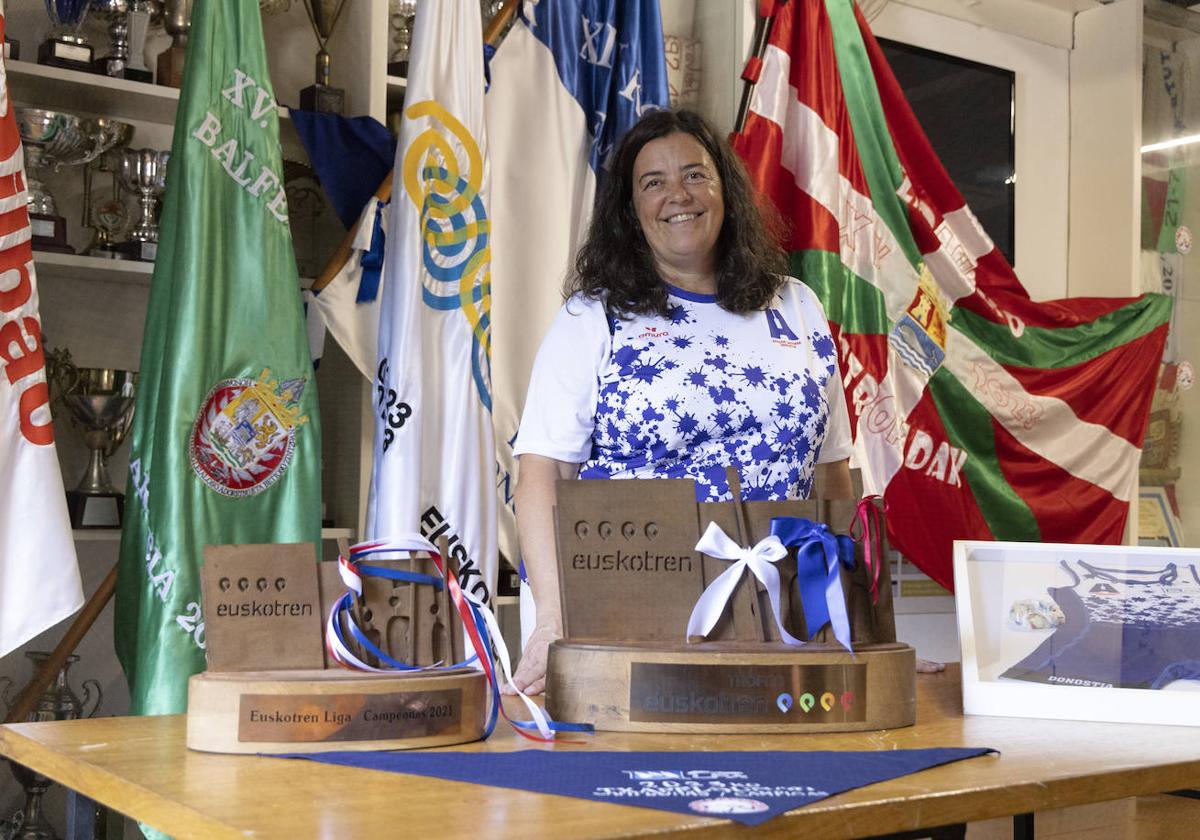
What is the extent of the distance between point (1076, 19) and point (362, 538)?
3.21m

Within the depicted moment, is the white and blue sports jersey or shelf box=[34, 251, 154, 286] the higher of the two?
shelf box=[34, 251, 154, 286]

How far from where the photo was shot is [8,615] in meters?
2.36

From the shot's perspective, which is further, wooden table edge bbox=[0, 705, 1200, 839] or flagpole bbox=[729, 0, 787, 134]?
flagpole bbox=[729, 0, 787, 134]

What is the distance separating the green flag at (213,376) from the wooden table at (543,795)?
1.29 meters

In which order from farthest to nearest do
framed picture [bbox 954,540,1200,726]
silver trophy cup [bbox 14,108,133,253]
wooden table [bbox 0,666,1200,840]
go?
silver trophy cup [bbox 14,108,133,253] → framed picture [bbox 954,540,1200,726] → wooden table [bbox 0,666,1200,840]

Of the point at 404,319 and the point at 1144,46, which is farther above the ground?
the point at 1144,46

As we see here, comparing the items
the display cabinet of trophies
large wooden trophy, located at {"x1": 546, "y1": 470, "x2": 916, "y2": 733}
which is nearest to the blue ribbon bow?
large wooden trophy, located at {"x1": 546, "y1": 470, "x2": 916, "y2": 733}

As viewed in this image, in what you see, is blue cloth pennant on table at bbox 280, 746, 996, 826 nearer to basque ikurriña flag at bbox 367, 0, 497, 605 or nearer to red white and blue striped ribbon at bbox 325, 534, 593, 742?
red white and blue striped ribbon at bbox 325, 534, 593, 742

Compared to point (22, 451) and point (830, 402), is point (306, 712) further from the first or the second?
point (22, 451)

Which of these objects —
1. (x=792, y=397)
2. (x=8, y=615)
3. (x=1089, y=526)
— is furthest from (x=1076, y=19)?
(x=8, y=615)

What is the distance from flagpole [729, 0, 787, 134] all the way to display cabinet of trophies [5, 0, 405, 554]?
0.85 m

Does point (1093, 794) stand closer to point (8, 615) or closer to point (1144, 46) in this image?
point (8, 615)

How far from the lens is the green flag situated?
2.53 metres

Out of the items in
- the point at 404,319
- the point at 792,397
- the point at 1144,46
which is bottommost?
the point at 792,397
